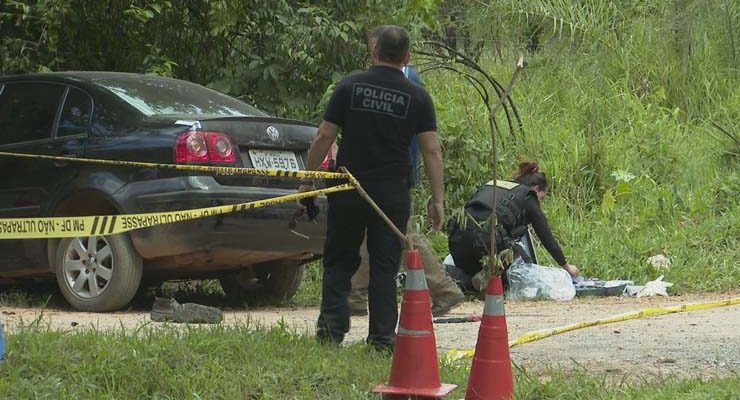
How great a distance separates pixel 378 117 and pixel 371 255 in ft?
2.23

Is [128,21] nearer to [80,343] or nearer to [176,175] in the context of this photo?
[176,175]

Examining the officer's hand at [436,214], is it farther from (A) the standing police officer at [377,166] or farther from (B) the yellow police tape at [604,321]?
(B) the yellow police tape at [604,321]

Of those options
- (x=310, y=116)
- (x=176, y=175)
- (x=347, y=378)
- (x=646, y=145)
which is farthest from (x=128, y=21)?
(x=347, y=378)

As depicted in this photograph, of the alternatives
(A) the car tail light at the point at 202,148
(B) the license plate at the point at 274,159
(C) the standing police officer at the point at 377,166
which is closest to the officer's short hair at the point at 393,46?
(C) the standing police officer at the point at 377,166

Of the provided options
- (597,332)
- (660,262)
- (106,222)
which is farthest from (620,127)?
(106,222)

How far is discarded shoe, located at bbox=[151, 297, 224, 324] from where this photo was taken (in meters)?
7.19

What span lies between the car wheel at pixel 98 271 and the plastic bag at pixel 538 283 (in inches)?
126

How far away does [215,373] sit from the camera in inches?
205

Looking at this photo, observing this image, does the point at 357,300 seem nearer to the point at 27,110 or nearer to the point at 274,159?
the point at 274,159

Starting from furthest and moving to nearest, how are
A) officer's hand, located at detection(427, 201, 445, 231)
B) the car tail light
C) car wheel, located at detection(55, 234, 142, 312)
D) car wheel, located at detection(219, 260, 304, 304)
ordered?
1. car wheel, located at detection(219, 260, 304, 304)
2. car wheel, located at detection(55, 234, 142, 312)
3. the car tail light
4. officer's hand, located at detection(427, 201, 445, 231)

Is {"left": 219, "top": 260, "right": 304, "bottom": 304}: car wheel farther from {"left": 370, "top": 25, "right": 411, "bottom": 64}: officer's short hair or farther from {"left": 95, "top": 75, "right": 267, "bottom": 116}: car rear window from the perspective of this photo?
{"left": 370, "top": 25, "right": 411, "bottom": 64}: officer's short hair

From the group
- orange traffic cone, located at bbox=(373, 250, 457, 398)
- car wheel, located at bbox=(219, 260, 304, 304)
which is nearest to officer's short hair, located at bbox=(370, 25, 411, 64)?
orange traffic cone, located at bbox=(373, 250, 457, 398)

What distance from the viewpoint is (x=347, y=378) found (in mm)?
5391

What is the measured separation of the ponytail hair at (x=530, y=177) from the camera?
9.81 metres
